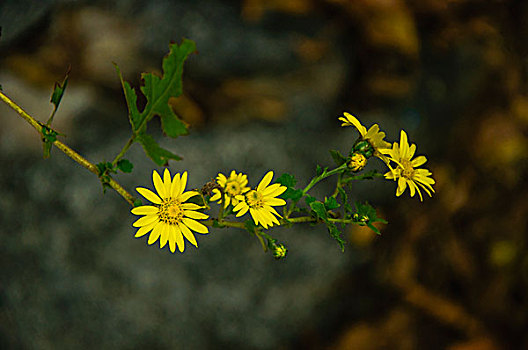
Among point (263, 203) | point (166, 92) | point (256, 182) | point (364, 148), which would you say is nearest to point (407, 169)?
point (364, 148)

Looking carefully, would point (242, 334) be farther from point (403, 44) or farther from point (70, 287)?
point (403, 44)

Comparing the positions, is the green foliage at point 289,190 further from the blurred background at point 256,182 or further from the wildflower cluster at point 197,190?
the blurred background at point 256,182

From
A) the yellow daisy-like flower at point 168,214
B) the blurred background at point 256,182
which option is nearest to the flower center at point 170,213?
the yellow daisy-like flower at point 168,214

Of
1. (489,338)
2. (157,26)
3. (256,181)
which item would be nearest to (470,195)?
(489,338)

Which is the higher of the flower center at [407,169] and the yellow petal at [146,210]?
the flower center at [407,169]

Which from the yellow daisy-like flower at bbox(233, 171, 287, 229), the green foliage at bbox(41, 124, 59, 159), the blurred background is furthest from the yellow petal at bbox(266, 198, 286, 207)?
the blurred background

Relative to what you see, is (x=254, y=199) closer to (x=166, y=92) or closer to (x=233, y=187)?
(x=233, y=187)
